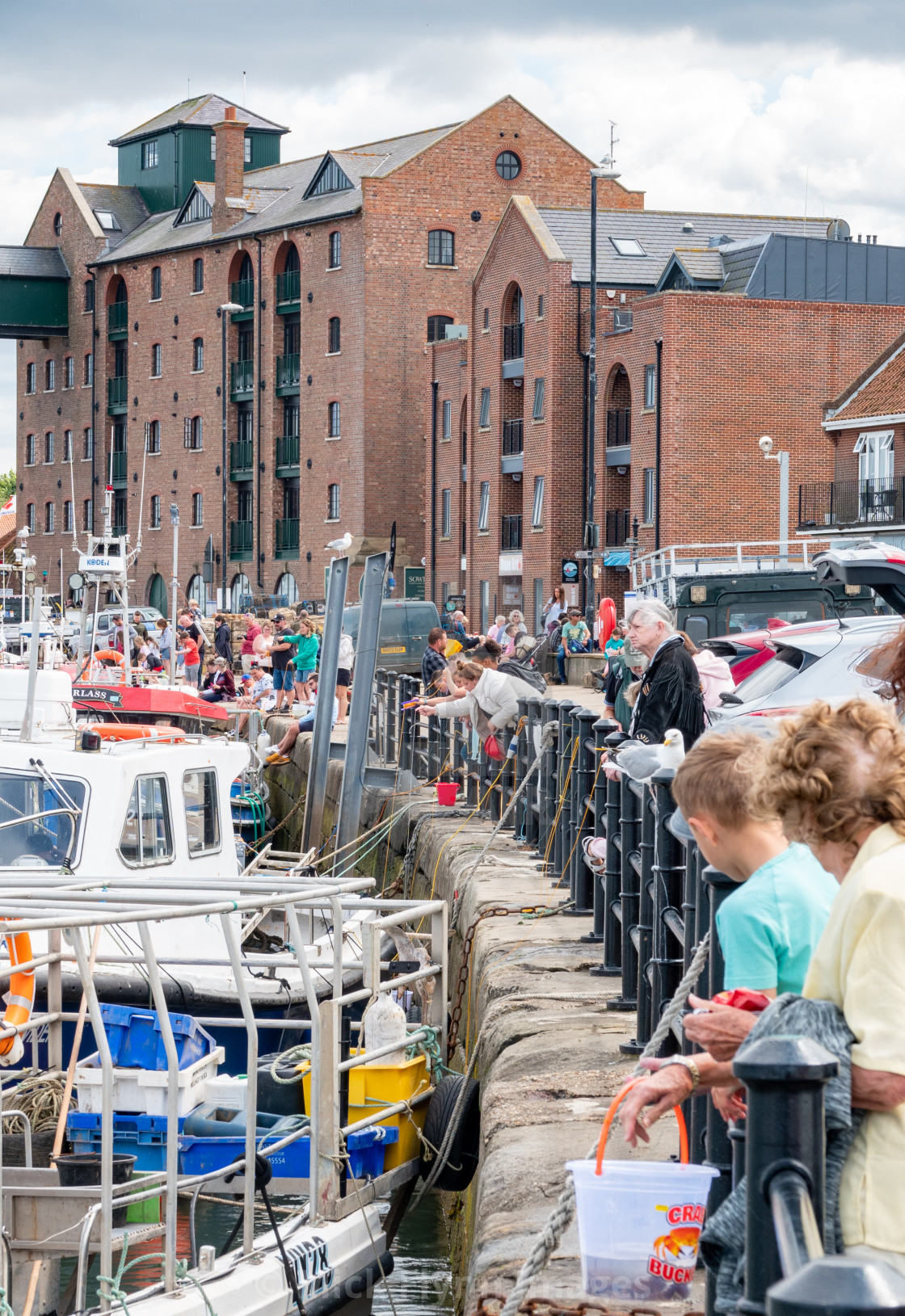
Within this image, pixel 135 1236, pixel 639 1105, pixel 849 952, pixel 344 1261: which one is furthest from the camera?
pixel 344 1261

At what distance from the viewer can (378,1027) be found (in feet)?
24.5

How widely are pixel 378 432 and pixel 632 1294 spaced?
52717 mm

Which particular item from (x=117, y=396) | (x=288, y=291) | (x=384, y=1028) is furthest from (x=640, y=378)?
(x=384, y=1028)

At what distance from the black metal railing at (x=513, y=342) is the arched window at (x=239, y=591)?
48.6 feet

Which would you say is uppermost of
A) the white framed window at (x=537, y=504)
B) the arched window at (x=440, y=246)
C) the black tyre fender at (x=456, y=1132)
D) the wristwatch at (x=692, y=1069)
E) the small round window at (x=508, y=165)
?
the small round window at (x=508, y=165)

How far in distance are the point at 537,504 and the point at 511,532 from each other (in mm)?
2739

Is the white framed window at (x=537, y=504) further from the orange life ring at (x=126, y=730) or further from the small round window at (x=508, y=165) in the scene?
the orange life ring at (x=126, y=730)

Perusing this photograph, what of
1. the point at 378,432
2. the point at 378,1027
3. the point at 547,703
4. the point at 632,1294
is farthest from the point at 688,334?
the point at 632,1294

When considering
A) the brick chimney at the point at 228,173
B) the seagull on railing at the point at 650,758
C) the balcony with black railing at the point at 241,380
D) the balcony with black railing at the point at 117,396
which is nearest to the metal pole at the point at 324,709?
the seagull on railing at the point at 650,758

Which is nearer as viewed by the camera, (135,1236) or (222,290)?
(135,1236)

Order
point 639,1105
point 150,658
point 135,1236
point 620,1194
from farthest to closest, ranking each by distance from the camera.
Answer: point 150,658, point 135,1236, point 620,1194, point 639,1105

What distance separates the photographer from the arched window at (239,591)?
2336 inches

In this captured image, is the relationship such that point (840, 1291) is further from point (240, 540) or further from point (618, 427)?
point (240, 540)

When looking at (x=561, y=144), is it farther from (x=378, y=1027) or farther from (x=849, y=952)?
(x=849, y=952)
